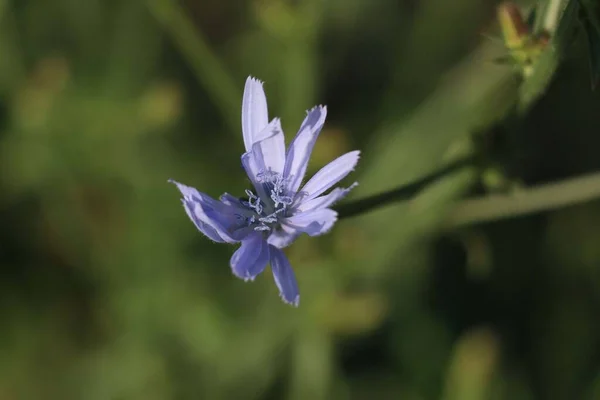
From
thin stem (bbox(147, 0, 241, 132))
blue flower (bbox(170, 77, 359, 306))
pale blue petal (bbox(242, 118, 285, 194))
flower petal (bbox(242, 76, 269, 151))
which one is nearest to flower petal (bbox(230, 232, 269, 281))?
blue flower (bbox(170, 77, 359, 306))

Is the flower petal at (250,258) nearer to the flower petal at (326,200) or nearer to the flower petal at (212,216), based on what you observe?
the flower petal at (212,216)

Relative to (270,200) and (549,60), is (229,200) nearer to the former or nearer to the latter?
(270,200)

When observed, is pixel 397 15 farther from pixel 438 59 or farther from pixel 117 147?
pixel 117 147

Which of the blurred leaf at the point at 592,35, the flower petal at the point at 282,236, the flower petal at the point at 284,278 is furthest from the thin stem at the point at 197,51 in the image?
the blurred leaf at the point at 592,35

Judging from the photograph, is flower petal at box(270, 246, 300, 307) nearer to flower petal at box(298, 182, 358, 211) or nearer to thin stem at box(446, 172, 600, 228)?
flower petal at box(298, 182, 358, 211)

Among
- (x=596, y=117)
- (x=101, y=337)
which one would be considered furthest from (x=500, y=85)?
(x=101, y=337)

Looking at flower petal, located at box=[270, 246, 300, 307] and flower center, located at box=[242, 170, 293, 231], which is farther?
flower center, located at box=[242, 170, 293, 231]
